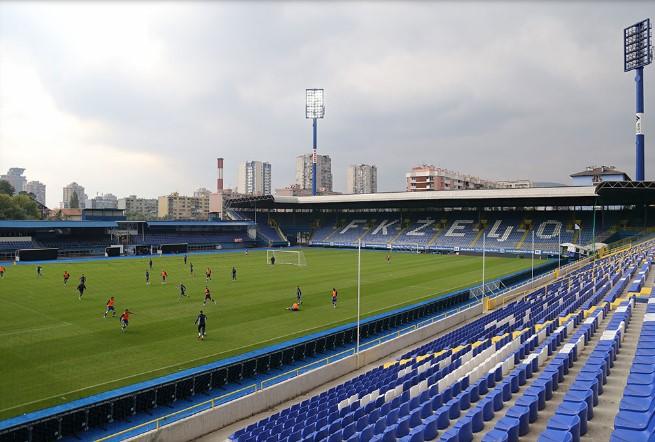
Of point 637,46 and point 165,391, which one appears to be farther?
point 637,46

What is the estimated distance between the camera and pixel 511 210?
73.6 m

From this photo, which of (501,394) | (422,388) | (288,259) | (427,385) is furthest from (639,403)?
(288,259)

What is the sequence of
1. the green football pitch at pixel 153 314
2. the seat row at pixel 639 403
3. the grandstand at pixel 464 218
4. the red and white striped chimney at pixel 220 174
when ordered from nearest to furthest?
the seat row at pixel 639 403 → the green football pitch at pixel 153 314 → the grandstand at pixel 464 218 → the red and white striped chimney at pixel 220 174

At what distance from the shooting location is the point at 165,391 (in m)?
14.5

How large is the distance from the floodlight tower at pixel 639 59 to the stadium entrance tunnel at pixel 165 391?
187 ft

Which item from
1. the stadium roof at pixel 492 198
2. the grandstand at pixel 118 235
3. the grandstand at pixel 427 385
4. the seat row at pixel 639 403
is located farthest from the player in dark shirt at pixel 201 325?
the stadium roof at pixel 492 198

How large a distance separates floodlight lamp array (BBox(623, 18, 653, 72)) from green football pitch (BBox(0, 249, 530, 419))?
3569 cm

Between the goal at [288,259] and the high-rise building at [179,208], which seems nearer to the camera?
the goal at [288,259]

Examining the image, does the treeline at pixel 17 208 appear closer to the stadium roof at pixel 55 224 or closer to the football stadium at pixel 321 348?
the stadium roof at pixel 55 224

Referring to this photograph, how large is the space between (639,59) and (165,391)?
69638mm

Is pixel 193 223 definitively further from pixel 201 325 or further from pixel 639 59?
pixel 639 59

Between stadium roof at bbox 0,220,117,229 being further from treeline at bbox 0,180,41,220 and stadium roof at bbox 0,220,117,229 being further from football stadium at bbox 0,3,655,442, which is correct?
treeline at bbox 0,180,41,220

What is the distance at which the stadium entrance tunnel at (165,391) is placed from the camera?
1200cm

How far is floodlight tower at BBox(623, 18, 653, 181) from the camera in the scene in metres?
59.2
